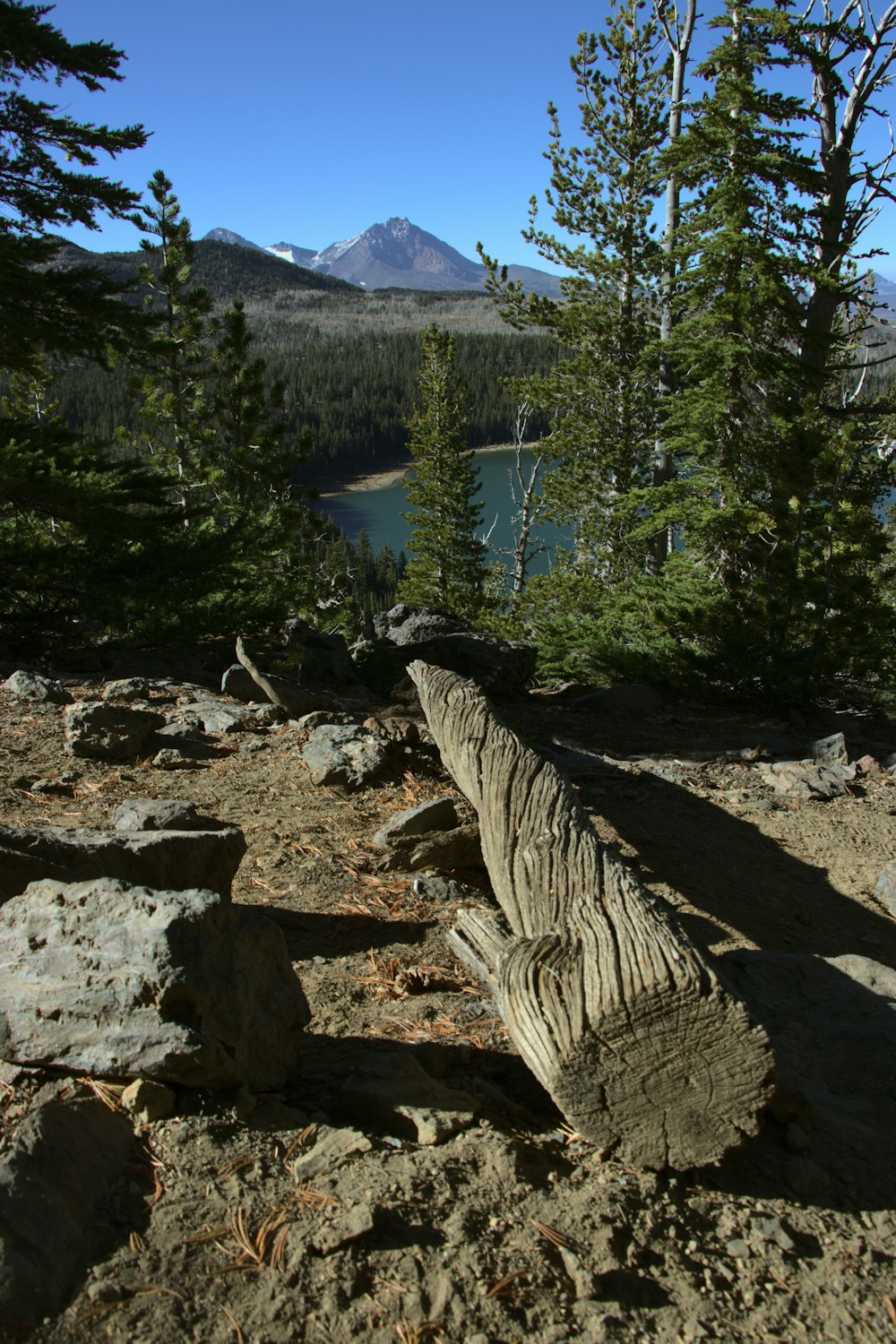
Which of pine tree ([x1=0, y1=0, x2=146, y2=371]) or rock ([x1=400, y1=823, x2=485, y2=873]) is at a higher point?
pine tree ([x1=0, y1=0, x2=146, y2=371])

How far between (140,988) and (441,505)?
1299 inches

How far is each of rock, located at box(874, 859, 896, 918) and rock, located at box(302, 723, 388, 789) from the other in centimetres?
298

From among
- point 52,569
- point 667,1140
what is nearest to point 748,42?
point 52,569

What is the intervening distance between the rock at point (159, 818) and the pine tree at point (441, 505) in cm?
2974

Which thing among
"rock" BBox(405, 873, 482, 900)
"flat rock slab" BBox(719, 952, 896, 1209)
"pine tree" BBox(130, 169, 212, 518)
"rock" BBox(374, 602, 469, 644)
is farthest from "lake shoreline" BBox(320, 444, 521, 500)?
"flat rock slab" BBox(719, 952, 896, 1209)

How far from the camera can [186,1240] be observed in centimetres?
179

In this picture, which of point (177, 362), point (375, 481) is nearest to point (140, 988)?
point (177, 362)

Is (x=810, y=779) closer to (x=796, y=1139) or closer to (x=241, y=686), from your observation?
(x=241, y=686)

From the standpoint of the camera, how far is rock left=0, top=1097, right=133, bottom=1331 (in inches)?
63.0

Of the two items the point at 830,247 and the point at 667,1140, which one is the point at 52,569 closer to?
the point at 667,1140

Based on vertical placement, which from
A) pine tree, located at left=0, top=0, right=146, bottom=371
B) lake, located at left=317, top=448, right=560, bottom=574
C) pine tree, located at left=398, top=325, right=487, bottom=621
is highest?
pine tree, located at left=0, top=0, right=146, bottom=371

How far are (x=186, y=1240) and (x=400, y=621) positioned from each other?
11551 millimetres

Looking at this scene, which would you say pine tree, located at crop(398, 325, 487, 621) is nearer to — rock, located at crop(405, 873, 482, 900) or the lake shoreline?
rock, located at crop(405, 873, 482, 900)

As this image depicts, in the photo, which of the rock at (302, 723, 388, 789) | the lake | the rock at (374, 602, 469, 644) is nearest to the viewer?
the rock at (302, 723, 388, 789)
